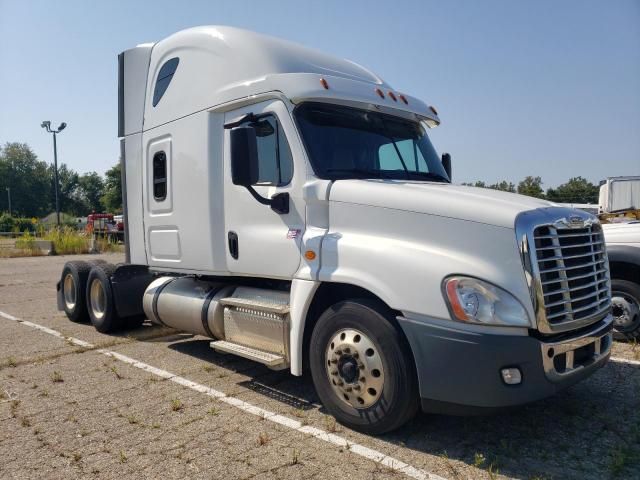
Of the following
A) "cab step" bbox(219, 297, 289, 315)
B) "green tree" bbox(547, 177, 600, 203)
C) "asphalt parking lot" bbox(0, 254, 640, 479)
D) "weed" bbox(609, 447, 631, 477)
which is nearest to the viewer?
"weed" bbox(609, 447, 631, 477)

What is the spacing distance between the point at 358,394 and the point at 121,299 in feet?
15.1

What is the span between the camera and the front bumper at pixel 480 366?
10.5 ft

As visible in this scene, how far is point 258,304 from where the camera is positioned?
4672 millimetres

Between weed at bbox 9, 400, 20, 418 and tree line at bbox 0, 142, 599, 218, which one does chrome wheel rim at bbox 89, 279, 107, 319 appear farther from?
tree line at bbox 0, 142, 599, 218

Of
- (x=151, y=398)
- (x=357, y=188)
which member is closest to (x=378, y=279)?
(x=357, y=188)

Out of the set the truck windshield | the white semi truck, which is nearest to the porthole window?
the white semi truck

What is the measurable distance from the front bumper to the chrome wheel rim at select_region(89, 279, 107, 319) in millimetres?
5551

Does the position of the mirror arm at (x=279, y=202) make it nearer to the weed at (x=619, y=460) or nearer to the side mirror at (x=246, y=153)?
the side mirror at (x=246, y=153)

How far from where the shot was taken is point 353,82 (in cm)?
468

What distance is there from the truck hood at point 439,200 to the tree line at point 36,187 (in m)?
99.6

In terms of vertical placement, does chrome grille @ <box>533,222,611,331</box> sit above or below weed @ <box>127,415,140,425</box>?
above

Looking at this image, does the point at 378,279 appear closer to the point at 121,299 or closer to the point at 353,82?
the point at 353,82

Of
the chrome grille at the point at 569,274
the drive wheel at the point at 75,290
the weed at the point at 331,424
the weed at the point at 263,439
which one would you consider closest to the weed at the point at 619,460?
the chrome grille at the point at 569,274

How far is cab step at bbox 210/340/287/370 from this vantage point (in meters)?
4.38
